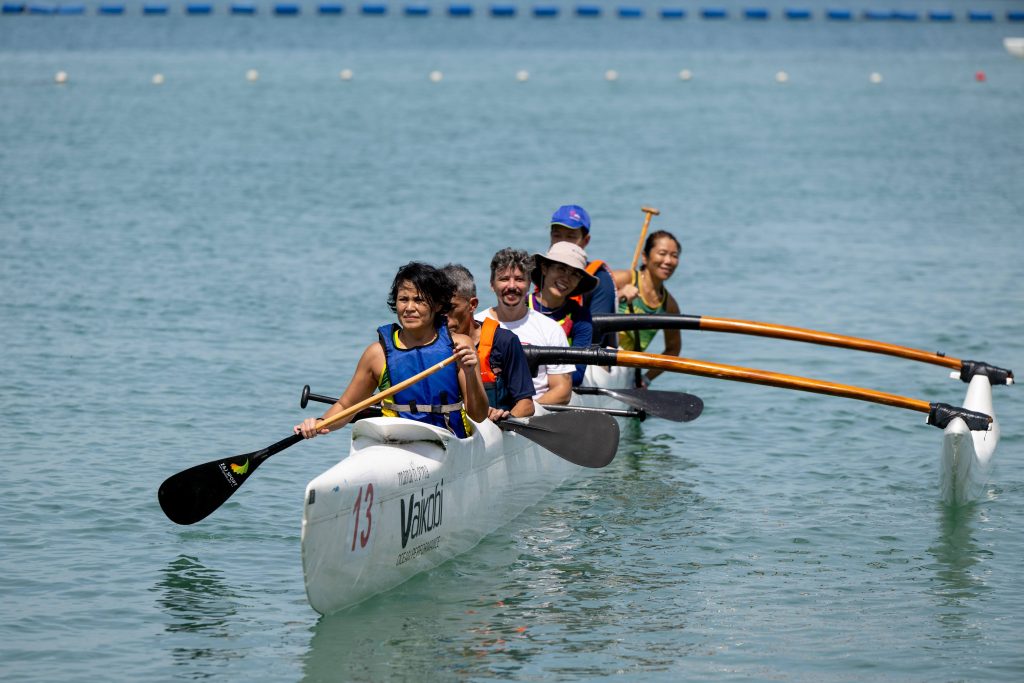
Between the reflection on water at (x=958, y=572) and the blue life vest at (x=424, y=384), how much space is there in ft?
9.23

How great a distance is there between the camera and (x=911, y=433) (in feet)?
38.8

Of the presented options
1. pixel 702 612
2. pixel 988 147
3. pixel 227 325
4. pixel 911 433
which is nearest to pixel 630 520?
pixel 702 612

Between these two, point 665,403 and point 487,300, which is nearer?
point 665,403

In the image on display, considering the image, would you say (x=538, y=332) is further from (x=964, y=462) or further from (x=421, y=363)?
(x=964, y=462)

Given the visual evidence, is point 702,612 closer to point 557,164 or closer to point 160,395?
point 160,395

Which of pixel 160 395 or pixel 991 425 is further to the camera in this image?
pixel 160 395

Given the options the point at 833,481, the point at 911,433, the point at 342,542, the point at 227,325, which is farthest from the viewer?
the point at 227,325

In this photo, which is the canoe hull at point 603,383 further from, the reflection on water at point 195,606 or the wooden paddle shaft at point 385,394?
the reflection on water at point 195,606

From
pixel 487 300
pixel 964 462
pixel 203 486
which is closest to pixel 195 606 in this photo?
pixel 203 486

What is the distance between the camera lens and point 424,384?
7629mm

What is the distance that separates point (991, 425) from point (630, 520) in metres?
2.64

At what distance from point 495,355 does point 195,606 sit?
2153 mm

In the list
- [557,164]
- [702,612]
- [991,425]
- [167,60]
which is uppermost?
[167,60]

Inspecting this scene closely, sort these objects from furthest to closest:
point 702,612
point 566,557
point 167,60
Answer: point 167,60
point 566,557
point 702,612
